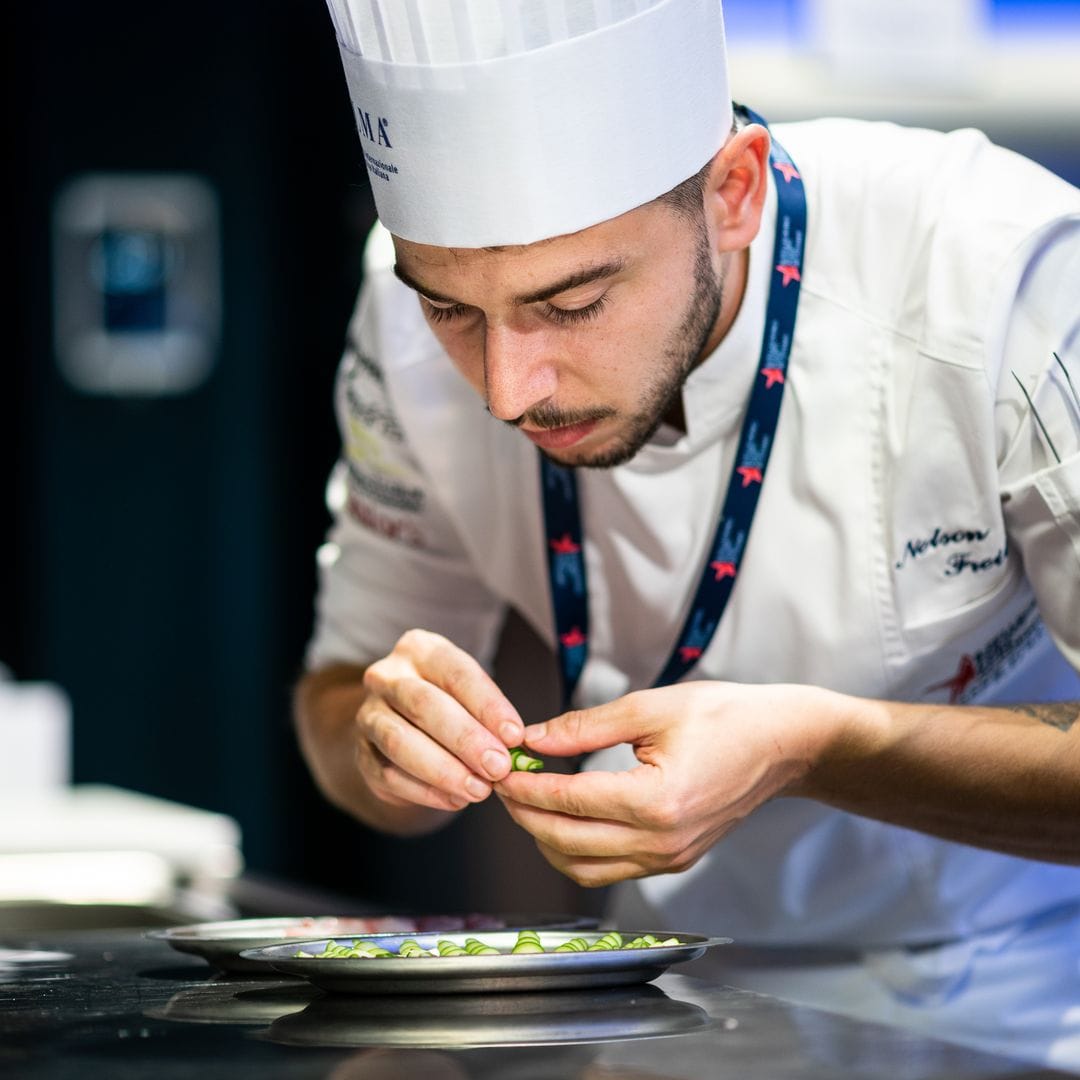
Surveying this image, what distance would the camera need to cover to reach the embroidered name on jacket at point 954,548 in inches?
66.2

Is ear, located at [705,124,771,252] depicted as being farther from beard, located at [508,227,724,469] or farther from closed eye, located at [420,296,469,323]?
closed eye, located at [420,296,469,323]

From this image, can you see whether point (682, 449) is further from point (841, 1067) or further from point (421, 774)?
point (841, 1067)

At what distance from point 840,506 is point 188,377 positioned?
160 inches

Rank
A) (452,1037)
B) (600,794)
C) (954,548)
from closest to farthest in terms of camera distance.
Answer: (452,1037)
(600,794)
(954,548)

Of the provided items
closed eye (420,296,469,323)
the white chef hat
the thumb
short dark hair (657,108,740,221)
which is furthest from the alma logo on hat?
the thumb

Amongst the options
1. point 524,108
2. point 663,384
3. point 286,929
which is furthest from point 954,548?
point 286,929

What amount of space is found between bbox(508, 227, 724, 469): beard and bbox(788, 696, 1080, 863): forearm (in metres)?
0.32

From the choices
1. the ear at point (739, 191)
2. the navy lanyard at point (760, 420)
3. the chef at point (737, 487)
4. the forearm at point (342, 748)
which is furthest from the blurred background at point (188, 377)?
the ear at point (739, 191)

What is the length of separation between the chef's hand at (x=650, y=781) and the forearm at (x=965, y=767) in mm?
130

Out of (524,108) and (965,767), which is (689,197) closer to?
(524,108)

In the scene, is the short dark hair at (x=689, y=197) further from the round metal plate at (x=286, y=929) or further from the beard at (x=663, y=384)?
the round metal plate at (x=286, y=929)

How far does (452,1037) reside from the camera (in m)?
1.10

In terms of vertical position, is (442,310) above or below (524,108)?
below

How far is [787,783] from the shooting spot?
153 centimetres
